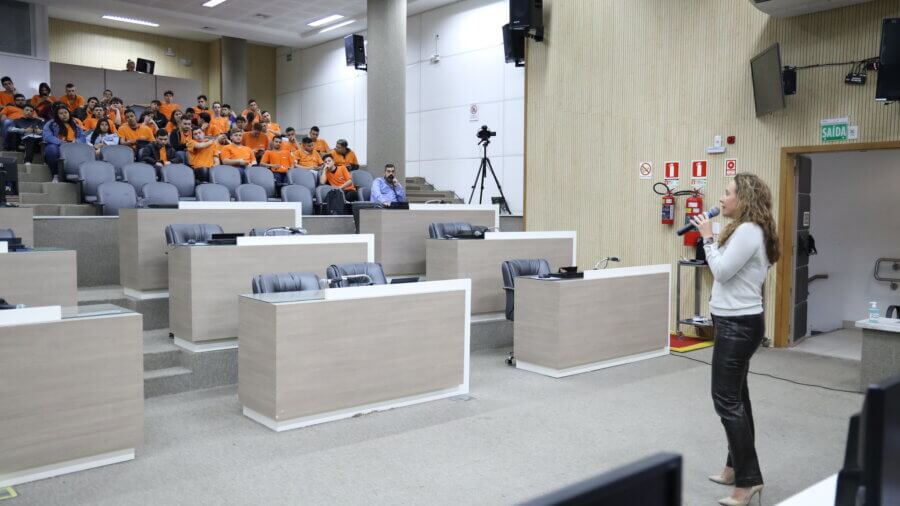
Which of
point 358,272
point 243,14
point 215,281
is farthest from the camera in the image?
point 243,14

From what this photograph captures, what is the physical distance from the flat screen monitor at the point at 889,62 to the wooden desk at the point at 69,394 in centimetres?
558

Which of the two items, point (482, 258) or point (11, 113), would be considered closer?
point (482, 258)

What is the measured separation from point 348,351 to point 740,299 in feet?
7.61

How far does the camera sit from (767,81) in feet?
21.2

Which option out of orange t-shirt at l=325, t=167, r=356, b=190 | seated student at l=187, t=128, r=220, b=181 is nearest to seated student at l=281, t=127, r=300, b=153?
orange t-shirt at l=325, t=167, r=356, b=190

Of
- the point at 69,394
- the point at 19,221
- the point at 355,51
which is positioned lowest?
the point at 69,394

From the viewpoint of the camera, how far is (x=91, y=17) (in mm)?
15000

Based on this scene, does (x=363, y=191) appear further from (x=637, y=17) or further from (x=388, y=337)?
(x=388, y=337)

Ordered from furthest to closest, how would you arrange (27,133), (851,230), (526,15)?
(27,133) → (526,15) → (851,230)

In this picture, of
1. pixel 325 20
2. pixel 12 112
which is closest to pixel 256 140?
pixel 12 112

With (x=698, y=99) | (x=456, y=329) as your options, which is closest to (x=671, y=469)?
(x=456, y=329)

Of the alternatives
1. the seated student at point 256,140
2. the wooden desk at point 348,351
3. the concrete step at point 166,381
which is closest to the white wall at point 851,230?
the wooden desk at point 348,351

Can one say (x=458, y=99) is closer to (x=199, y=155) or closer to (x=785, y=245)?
(x=199, y=155)

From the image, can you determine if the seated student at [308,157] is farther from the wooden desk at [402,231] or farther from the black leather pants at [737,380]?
the black leather pants at [737,380]
